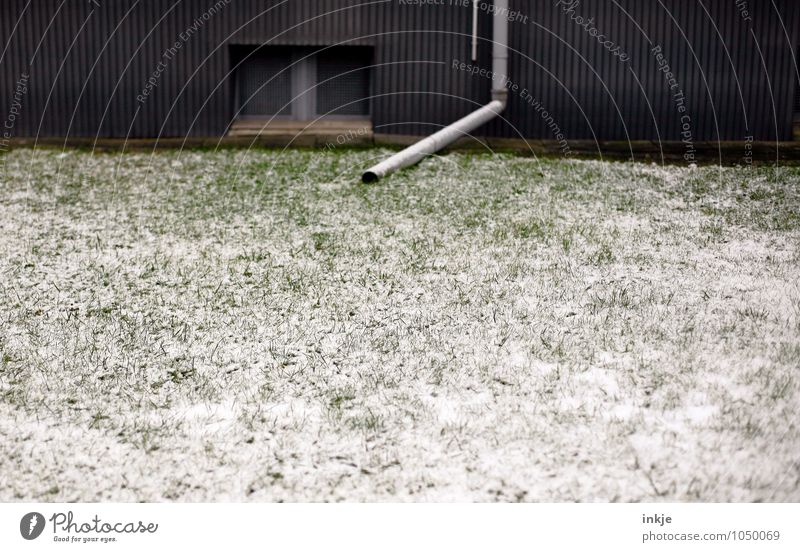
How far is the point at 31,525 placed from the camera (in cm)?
360

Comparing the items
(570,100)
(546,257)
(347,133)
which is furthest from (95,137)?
(546,257)

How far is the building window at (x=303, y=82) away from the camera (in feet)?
45.0

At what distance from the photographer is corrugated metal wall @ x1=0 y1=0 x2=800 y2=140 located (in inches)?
519

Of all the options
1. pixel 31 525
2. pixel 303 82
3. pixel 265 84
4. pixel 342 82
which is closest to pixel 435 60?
pixel 342 82

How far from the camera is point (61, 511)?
363 cm

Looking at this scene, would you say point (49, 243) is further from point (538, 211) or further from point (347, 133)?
point (347, 133)

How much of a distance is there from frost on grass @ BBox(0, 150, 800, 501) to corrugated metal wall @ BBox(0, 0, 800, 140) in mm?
4398

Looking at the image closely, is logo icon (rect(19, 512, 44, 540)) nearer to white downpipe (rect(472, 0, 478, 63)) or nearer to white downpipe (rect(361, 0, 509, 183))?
white downpipe (rect(361, 0, 509, 183))

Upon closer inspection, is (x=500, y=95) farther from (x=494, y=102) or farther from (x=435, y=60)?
(x=435, y=60)

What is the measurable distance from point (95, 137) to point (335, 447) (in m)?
10.9

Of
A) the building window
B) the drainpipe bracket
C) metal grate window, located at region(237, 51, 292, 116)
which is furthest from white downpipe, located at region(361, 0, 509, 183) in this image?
metal grate window, located at region(237, 51, 292, 116)

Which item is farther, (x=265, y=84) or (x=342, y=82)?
(x=342, y=82)

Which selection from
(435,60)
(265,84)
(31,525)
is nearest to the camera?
(31,525)

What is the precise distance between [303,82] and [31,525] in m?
11.2
